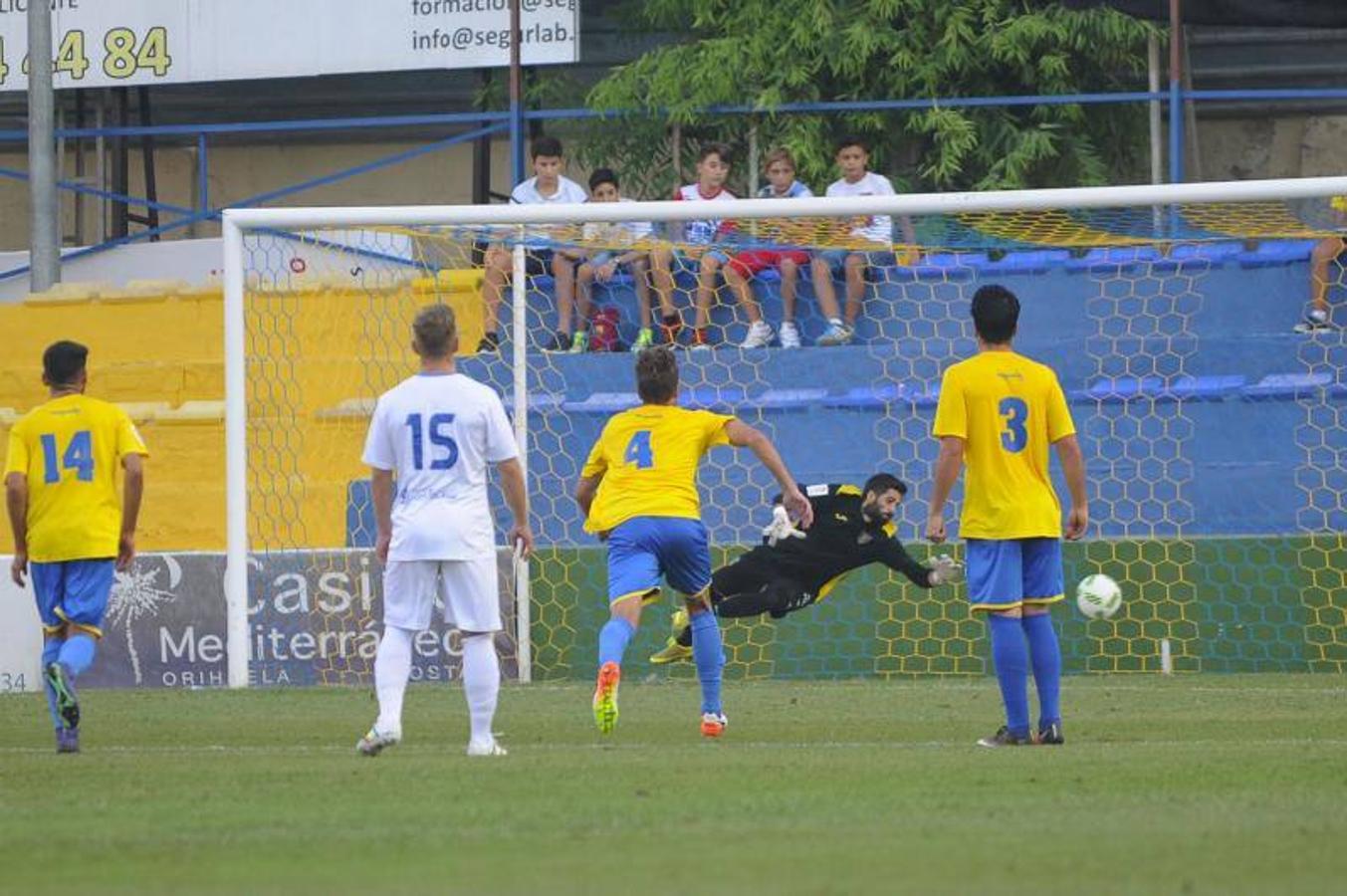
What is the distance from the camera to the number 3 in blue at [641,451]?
10641mm

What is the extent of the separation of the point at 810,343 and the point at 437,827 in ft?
34.3

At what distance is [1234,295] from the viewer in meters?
17.1

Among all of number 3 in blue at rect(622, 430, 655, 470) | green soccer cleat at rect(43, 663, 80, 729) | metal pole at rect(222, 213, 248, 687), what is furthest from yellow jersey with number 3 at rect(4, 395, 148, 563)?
metal pole at rect(222, 213, 248, 687)

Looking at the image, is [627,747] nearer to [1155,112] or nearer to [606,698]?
[606,698]

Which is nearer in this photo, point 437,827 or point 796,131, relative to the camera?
point 437,827

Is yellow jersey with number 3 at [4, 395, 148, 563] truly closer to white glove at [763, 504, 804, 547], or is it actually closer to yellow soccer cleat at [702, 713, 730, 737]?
yellow soccer cleat at [702, 713, 730, 737]

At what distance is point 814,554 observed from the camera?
15141 millimetres

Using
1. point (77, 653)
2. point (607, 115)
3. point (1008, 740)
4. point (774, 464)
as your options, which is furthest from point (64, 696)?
point (607, 115)

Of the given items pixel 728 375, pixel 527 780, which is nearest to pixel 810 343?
pixel 728 375

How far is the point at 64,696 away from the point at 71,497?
39.4 inches

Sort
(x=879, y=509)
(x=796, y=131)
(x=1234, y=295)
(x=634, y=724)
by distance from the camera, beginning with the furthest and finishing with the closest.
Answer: (x=796, y=131)
(x=1234, y=295)
(x=879, y=509)
(x=634, y=724)

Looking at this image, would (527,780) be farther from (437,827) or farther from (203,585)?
(203,585)

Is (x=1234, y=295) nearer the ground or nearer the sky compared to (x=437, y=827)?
nearer the sky

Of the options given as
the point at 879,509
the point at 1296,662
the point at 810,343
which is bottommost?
the point at 1296,662
